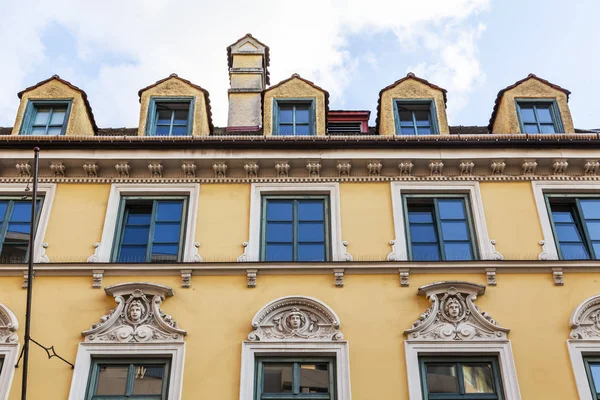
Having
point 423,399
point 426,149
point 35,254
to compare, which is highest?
point 426,149

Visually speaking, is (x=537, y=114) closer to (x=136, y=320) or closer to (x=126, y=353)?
(x=136, y=320)

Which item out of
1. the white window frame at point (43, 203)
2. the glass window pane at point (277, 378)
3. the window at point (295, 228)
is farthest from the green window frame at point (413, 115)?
the white window frame at point (43, 203)

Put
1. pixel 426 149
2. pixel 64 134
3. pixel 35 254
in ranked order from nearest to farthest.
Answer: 1. pixel 35 254
2. pixel 426 149
3. pixel 64 134

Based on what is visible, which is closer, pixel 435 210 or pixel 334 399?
pixel 334 399

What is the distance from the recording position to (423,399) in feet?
39.7

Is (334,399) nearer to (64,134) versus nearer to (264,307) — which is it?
(264,307)

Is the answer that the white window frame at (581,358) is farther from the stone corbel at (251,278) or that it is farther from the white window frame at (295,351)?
the stone corbel at (251,278)

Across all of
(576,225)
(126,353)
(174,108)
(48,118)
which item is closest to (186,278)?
(126,353)

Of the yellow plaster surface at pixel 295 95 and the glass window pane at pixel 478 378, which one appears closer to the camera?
the glass window pane at pixel 478 378

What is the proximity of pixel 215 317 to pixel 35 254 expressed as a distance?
390cm

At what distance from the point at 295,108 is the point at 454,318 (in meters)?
6.63

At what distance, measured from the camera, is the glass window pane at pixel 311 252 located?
14.2 meters

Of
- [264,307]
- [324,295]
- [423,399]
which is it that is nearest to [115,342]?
[264,307]

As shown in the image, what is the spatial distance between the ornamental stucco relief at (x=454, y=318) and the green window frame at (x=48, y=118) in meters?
9.01
